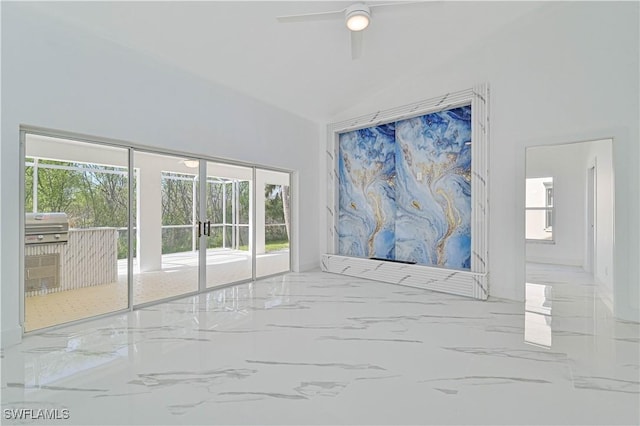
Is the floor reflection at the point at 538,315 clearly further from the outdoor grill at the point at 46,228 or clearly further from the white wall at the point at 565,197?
the outdoor grill at the point at 46,228

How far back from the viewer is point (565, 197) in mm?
7059

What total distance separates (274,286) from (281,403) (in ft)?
10.3

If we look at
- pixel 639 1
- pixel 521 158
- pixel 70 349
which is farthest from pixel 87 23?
pixel 639 1

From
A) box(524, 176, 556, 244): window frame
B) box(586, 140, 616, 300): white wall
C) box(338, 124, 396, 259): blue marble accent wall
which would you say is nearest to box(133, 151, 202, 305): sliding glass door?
box(338, 124, 396, 259): blue marble accent wall

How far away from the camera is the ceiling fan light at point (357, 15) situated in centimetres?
321

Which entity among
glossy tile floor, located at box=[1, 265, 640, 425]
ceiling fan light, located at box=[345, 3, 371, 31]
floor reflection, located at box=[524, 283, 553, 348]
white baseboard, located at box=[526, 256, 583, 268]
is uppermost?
ceiling fan light, located at box=[345, 3, 371, 31]

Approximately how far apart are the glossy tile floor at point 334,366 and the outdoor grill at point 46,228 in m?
1.05

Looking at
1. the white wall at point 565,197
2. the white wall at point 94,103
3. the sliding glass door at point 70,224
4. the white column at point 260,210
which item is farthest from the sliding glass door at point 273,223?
the white wall at point 565,197

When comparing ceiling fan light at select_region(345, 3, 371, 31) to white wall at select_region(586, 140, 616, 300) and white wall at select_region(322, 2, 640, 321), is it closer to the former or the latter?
white wall at select_region(322, 2, 640, 321)

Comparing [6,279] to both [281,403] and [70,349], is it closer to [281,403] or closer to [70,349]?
[70,349]

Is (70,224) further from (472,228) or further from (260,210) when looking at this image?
(472,228)

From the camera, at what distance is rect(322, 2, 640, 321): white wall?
3.55 metres

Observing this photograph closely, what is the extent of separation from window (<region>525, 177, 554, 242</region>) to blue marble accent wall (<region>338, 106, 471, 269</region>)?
4007 mm

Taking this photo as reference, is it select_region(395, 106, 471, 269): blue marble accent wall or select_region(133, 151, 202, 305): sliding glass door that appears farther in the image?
select_region(395, 106, 471, 269): blue marble accent wall
